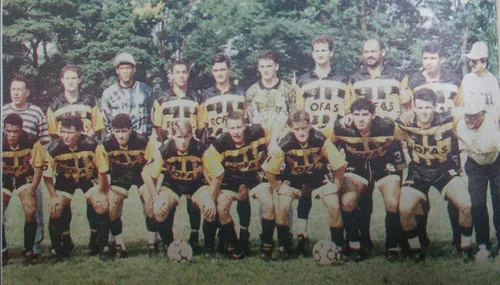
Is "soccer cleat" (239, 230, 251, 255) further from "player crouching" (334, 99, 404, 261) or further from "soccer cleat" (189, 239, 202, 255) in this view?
"player crouching" (334, 99, 404, 261)

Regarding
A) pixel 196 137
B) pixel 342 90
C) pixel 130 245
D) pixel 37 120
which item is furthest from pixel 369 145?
pixel 37 120

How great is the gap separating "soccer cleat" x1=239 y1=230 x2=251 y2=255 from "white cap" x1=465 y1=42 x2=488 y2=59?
1.71 metres

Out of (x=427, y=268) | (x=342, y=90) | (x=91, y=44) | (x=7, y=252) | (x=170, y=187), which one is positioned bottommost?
(x=427, y=268)

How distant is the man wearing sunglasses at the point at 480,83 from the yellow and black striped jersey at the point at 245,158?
124 cm

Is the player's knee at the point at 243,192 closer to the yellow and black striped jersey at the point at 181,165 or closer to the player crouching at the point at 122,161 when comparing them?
the yellow and black striped jersey at the point at 181,165

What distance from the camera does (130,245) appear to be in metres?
3.38

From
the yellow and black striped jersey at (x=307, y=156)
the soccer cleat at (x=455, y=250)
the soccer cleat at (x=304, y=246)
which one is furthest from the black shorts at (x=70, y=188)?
the soccer cleat at (x=455, y=250)

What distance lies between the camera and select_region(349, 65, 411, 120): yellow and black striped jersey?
340cm

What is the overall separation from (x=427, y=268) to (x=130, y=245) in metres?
1.76

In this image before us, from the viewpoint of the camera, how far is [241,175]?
339 cm

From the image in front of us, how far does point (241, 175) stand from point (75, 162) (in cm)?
100

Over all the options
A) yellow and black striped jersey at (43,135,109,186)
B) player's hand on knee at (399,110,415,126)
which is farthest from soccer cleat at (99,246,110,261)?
player's hand on knee at (399,110,415,126)

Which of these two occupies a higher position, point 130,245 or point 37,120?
point 37,120

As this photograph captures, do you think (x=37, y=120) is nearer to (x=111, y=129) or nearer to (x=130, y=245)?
(x=111, y=129)
